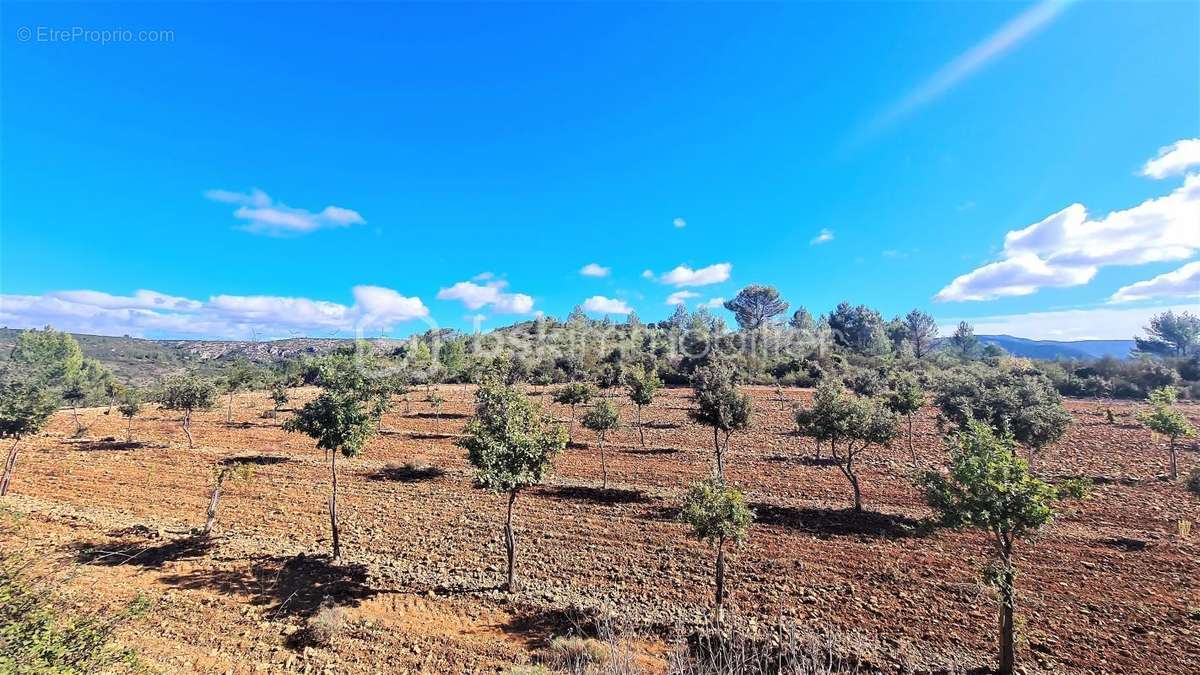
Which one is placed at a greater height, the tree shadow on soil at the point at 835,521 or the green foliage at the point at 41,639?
the green foliage at the point at 41,639

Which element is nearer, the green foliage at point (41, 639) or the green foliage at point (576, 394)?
the green foliage at point (41, 639)

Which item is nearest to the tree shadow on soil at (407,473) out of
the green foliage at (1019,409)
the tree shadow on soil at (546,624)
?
the tree shadow on soil at (546,624)

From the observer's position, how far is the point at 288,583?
12.9 meters

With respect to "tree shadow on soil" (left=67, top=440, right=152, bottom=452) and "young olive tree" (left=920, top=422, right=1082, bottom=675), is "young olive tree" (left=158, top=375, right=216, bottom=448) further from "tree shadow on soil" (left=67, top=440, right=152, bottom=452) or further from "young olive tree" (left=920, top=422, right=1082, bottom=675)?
"young olive tree" (left=920, top=422, right=1082, bottom=675)

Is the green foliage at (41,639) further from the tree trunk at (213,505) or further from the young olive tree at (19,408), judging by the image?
the young olive tree at (19,408)

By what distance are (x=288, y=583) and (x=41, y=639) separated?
24.2ft

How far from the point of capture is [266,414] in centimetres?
4578

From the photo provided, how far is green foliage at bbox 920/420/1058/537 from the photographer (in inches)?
363

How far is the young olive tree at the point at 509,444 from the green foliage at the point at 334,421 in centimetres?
452

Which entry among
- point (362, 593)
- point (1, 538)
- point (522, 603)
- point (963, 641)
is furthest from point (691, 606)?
point (1, 538)

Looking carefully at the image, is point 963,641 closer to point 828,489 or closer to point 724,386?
point 828,489

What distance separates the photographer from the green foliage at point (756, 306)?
11301 centimetres

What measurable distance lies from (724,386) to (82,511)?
28.8 m

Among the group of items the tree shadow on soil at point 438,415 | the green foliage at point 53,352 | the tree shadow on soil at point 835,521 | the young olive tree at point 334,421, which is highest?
the green foliage at point 53,352
